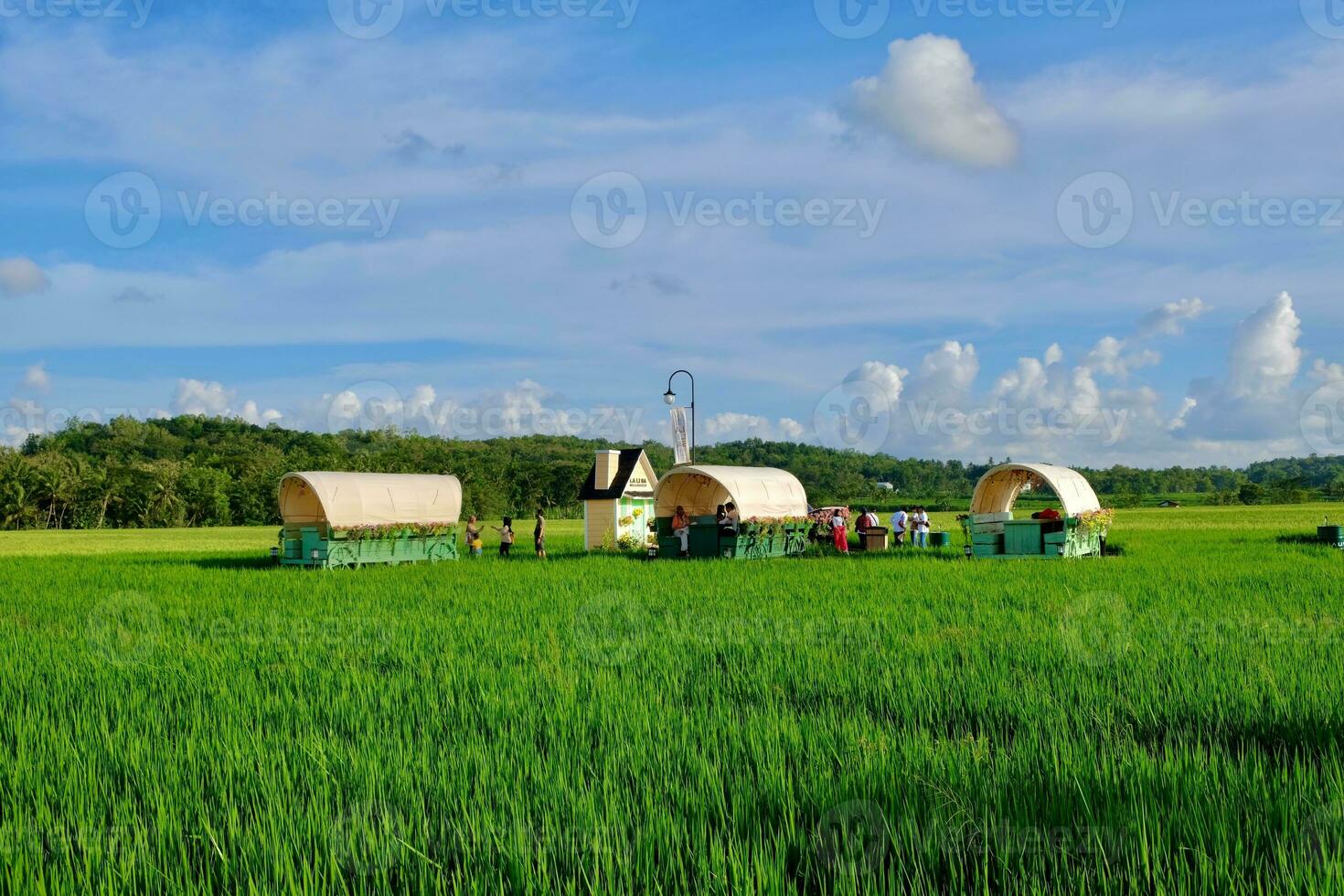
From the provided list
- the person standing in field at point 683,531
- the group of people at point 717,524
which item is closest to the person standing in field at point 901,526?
the group of people at point 717,524

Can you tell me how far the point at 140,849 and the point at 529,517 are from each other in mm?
77174

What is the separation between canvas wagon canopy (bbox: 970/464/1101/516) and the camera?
22609mm

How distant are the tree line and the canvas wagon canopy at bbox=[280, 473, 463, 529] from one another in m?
31.7

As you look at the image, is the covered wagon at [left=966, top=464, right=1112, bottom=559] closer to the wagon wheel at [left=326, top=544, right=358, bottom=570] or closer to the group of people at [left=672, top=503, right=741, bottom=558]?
the group of people at [left=672, top=503, right=741, bottom=558]

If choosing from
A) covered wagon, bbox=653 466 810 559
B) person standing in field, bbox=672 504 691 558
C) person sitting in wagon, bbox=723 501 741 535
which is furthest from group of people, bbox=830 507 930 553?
person standing in field, bbox=672 504 691 558

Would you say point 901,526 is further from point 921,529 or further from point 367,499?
point 367,499

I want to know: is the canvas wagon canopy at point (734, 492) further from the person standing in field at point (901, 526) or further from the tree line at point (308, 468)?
the tree line at point (308, 468)

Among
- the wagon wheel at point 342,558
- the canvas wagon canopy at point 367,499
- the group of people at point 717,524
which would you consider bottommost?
the wagon wheel at point 342,558

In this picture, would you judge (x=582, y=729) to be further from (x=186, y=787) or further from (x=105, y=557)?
(x=105, y=557)

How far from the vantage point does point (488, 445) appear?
108062 mm

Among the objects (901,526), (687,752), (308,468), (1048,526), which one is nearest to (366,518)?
(901,526)

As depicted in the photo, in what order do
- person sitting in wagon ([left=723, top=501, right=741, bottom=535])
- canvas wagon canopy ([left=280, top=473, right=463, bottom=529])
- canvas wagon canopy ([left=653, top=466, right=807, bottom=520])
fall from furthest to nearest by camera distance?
canvas wagon canopy ([left=653, top=466, right=807, bottom=520])
person sitting in wagon ([left=723, top=501, right=741, bottom=535])
canvas wagon canopy ([left=280, top=473, right=463, bottom=529])

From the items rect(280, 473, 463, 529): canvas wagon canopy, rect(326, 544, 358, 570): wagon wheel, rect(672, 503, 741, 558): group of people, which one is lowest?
rect(326, 544, 358, 570): wagon wheel

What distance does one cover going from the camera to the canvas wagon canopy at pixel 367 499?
2247 centimetres
